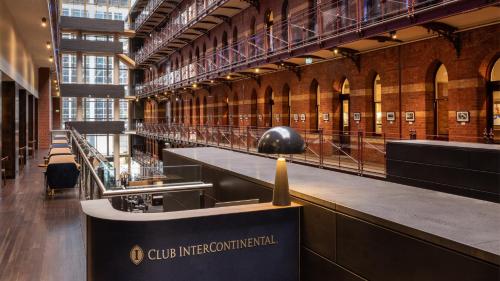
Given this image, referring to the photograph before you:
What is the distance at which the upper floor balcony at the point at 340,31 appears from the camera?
31.0 ft

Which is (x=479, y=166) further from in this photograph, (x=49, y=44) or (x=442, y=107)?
(x=49, y=44)

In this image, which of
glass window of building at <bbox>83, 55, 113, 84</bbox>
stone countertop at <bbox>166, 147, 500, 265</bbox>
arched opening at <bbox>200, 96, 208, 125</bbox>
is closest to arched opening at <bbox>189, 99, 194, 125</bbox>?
arched opening at <bbox>200, 96, 208, 125</bbox>

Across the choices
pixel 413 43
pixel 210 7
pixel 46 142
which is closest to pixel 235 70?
pixel 210 7

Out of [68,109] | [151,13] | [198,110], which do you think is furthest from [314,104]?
[68,109]

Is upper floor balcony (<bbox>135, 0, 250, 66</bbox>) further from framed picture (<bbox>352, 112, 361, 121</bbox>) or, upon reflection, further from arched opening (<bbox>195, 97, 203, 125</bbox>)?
framed picture (<bbox>352, 112, 361, 121</bbox>)

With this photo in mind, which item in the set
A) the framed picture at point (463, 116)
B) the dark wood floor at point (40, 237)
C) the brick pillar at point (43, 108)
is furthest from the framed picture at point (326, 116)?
the brick pillar at point (43, 108)

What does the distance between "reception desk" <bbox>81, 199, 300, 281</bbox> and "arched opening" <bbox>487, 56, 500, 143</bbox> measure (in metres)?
8.49

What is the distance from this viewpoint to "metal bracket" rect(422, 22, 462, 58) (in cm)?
1004

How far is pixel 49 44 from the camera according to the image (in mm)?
17312

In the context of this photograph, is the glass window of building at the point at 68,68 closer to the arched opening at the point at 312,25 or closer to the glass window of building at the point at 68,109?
the glass window of building at the point at 68,109

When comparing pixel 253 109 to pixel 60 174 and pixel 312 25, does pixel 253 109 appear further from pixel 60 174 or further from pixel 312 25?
pixel 60 174

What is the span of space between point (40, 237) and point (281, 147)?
467cm

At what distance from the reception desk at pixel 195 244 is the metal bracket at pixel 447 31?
330 inches

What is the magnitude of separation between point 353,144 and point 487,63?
11.3 feet
